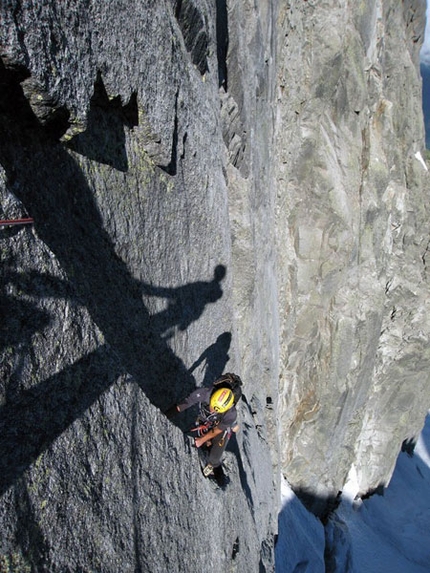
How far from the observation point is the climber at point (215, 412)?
18.2 ft

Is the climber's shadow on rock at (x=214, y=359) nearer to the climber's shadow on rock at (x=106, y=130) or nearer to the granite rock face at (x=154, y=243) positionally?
the granite rock face at (x=154, y=243)

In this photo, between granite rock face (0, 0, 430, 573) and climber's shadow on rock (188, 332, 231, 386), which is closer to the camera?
granite rock face (0, 0, 430, 573)

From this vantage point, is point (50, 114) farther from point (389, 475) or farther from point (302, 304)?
point (389, 475)

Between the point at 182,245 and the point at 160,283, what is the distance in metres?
0.96

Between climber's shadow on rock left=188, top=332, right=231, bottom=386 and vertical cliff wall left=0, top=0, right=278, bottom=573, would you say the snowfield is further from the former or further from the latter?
vertical cliff wall left=0, top=0, right=278, bottom=573

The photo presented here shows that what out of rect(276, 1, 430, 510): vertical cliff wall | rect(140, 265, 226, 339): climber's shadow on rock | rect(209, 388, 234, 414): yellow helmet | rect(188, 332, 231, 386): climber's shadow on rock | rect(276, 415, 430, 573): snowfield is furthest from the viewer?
rect(276, 415, 430, 573): snowfield

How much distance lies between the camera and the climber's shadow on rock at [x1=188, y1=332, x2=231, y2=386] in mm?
7273

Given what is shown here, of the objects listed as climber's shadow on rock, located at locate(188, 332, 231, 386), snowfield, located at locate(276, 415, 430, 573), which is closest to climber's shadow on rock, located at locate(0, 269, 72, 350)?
climber's shadow on rock, located at locate(188, 332, 231, 386)

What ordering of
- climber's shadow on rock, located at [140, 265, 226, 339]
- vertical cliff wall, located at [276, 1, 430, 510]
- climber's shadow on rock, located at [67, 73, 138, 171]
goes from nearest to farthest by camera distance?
1. climber's shadow on rock, located at [67, 73, 138, 171]
2. climber's shadow on rock, located at [140, 265, 226, 339]
3. vertical cliff wall, located at [276, 1, 430, 510]

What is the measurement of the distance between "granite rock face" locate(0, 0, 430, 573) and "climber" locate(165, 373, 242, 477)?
345 millimetres

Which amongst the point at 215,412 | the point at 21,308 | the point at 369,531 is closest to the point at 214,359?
the point at 215,412

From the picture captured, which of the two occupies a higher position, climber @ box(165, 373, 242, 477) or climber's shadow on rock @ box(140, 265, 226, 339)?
climber's shadow on rock @ box(140, 265, 226, 339)

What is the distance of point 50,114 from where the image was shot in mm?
3506

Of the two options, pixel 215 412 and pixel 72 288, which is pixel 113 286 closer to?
pixel 72 288
